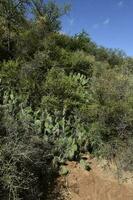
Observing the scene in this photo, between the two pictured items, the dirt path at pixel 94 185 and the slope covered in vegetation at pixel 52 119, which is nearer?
the slope covered in vegetation at pixel 52 119

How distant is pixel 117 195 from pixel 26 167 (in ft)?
9.63

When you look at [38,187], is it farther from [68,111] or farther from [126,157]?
[68,111]

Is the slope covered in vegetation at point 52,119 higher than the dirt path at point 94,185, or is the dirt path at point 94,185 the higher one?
the slope covered in vegetation at point 52,119

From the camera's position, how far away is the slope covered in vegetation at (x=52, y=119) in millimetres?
7797

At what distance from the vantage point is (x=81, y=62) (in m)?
16.1

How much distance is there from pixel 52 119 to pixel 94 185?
2.59 m

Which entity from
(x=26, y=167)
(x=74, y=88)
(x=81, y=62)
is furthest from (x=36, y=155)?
(x=81, y=62)

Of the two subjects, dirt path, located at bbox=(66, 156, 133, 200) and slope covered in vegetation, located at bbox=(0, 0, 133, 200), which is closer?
slope covered in vegetation, located at bbox=(0, 0, 133, 200)

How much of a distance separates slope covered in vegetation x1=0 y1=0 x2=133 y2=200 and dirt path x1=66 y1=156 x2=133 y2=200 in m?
0.50

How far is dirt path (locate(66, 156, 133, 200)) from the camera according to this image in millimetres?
9305

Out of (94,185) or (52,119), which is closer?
(94,185)

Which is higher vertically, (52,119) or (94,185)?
(52,119)

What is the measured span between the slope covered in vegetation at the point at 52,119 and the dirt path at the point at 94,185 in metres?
0.50

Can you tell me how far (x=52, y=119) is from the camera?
36.7ft
